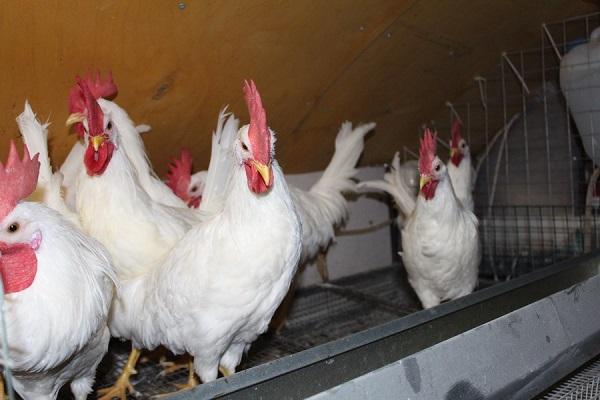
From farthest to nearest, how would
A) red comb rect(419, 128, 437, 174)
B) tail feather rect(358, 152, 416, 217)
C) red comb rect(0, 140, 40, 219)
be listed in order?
tail feather rect(358, 152, 416, 217), red comb rect(419, 128, 437, 174), red comb rect(0, 140, 40, 219)

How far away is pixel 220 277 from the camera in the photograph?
72.4 inches

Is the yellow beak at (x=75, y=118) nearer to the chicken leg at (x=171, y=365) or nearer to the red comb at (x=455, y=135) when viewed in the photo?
the chicken leg at (x=171, y=365)

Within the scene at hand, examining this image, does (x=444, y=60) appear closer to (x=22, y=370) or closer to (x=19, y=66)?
(x=19, y=66)

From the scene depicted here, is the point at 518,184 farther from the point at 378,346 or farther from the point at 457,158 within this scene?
the point at 378,346

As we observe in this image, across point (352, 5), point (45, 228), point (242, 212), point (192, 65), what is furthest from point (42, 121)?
point (352, 5)

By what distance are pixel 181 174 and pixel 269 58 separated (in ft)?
2.84

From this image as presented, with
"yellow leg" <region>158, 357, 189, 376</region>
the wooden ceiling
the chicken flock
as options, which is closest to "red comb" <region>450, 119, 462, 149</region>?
the wooden ceiling

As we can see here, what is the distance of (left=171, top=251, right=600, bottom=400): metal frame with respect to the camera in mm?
1260

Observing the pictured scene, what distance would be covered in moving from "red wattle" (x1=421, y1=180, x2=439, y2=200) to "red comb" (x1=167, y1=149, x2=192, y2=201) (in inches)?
51.5

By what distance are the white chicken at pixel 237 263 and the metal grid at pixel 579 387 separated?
3.20 feet

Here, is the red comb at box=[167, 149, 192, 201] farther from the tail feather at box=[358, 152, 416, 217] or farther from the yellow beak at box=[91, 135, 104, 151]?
the tail feather at box=[358, 152, 416, 217]

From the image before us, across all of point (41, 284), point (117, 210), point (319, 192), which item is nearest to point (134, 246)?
point (117, 210)

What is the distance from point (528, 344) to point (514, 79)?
9.11ft

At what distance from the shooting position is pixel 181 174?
2.94 meters
